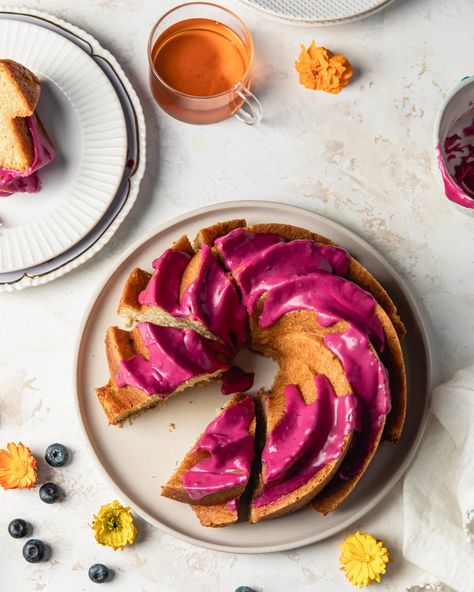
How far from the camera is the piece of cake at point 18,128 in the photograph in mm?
2410

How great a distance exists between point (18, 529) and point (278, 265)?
1081 mm

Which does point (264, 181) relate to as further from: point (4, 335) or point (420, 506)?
point (420, 506)

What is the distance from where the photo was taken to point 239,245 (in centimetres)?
235

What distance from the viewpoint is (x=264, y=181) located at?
2607 millimetres

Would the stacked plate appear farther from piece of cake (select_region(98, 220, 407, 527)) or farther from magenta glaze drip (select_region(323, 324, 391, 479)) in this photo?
magenta glaze drip (select_region(323, 324, 391, 479))

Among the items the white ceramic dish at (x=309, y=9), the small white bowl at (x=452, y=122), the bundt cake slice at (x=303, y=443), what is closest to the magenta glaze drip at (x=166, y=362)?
the bundt cake slice at (x=303, y=443)

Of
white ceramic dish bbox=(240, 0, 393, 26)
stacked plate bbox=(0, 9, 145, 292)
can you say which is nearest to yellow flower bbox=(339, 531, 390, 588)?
stacked plate bbox=(0, 9, 145, 292)

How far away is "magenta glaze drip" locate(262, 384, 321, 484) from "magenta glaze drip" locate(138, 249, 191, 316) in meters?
0.40

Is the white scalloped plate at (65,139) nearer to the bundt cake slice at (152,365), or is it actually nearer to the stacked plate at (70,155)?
the stacked plate at (70,155)

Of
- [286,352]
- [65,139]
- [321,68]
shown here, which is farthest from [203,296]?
[321,68]

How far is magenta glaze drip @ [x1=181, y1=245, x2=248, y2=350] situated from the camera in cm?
230

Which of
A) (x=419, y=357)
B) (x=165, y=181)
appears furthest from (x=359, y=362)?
(x=165, y=181)

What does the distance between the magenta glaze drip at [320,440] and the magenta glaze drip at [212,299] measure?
0.28 m

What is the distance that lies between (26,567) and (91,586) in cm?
20
